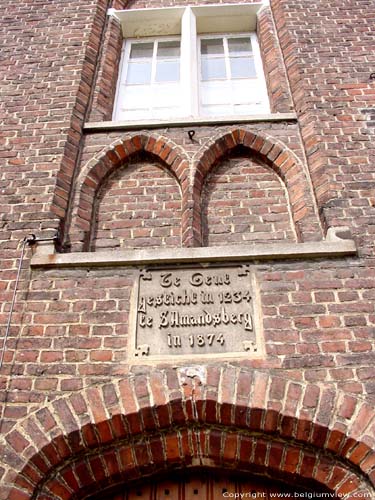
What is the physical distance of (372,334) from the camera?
345cm

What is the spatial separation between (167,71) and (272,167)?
2.27 meters

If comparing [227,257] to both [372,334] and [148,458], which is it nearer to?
[372,334]

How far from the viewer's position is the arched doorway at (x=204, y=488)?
3334mm

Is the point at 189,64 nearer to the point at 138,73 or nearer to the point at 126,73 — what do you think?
the point at 138,73

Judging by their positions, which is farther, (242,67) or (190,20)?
(190,20)

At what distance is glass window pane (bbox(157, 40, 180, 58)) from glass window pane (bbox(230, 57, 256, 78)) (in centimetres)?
76

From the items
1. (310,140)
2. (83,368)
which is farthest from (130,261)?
(310,140)

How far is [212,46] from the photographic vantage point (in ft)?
21.9

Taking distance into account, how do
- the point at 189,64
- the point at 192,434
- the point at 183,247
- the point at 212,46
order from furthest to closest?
the point at 212,46
the point at 189,64
the point at 183,247
the point at 192,434

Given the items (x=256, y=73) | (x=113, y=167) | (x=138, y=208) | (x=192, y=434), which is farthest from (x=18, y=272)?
(x=256, y=73)

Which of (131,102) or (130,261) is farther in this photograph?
(131,102)

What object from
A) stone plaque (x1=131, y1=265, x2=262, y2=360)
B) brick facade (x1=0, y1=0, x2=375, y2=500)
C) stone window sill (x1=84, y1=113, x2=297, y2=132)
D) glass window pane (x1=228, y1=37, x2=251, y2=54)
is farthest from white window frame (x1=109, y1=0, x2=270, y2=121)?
stone plaque (x1=131, y1=265, x2=262, y2=360)

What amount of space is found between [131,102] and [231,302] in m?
3.20

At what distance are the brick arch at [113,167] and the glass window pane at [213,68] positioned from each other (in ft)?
5.45
